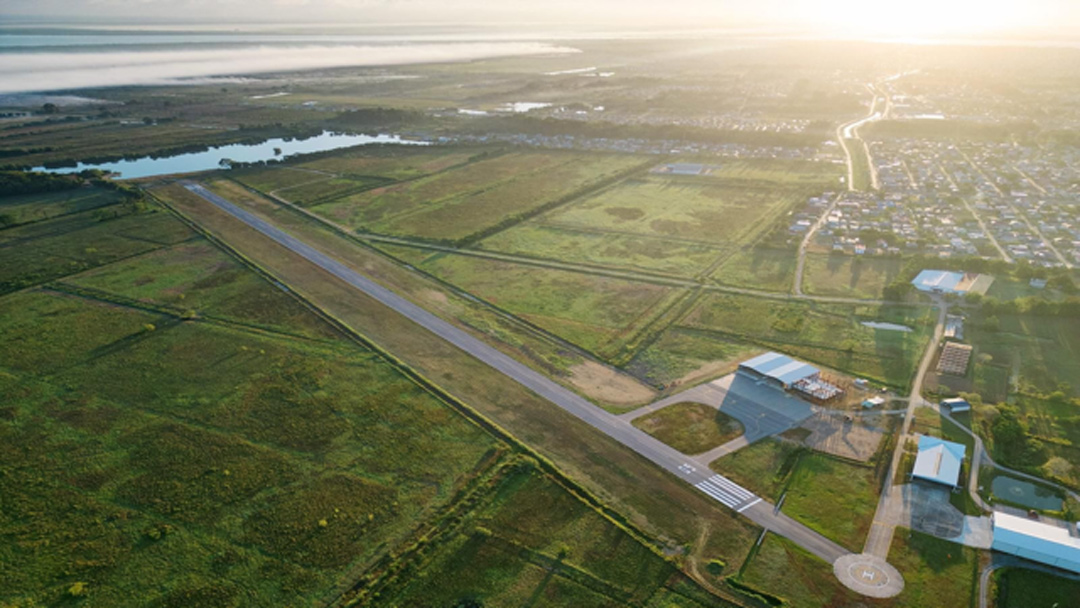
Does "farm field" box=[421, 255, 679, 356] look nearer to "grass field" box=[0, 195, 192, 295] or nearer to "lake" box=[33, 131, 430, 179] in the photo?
"grass field" box=[0, 195, 192, 295]

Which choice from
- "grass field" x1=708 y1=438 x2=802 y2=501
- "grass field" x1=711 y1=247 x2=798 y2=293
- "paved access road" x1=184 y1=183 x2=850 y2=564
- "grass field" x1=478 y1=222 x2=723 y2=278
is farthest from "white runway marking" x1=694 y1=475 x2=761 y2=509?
"grass field" x1=478 y1=222 x2=723 y2=278

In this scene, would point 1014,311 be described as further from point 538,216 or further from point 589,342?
point 538,216

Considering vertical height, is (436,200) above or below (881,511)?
above

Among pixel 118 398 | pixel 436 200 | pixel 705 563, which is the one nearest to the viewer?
pixel 705 563

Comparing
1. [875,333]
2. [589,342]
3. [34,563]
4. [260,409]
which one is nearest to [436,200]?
[589,342]

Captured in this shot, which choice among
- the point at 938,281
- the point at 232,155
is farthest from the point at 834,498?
the point at 232,155

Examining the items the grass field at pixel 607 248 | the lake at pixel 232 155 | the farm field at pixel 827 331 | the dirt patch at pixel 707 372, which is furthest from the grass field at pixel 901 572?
the lake at pixel 232 155
